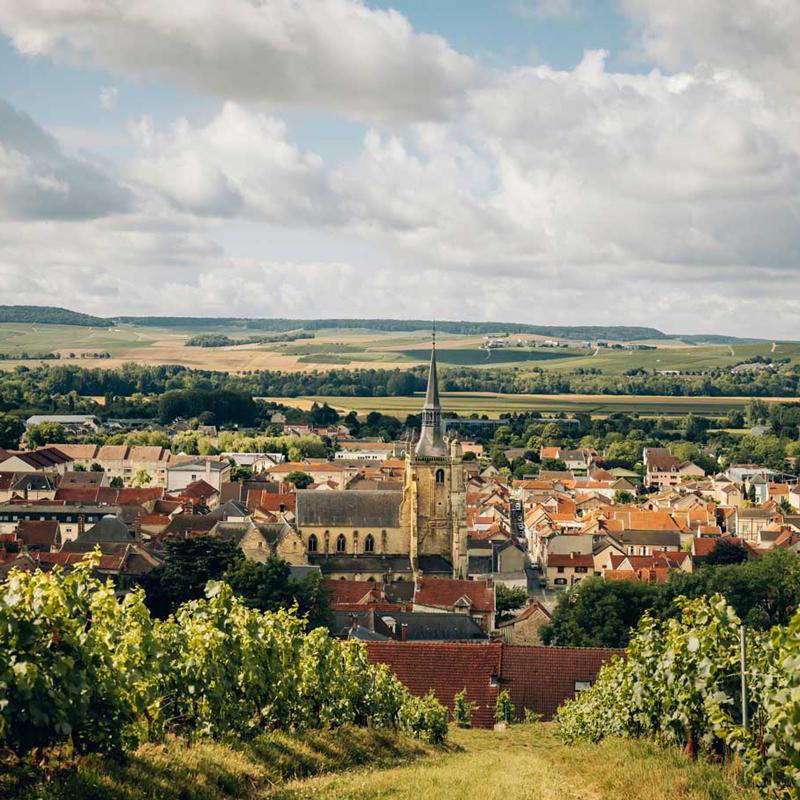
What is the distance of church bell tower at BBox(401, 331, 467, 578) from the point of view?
243 ft

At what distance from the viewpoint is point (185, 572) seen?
6169cm

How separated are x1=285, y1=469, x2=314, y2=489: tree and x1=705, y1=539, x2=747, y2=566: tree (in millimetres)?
49310

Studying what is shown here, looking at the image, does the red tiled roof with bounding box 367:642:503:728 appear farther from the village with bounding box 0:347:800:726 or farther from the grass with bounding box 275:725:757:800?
the grass with bounding box 275:725:757:800

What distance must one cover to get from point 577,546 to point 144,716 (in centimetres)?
7046

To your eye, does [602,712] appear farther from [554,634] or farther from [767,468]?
[767,468]

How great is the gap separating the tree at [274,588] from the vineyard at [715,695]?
30.3 metres

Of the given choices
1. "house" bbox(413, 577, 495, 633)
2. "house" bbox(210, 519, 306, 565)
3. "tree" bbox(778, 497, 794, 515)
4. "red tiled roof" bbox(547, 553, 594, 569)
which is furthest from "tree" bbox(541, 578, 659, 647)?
"tree" bbox(778, 497, 794, 515)

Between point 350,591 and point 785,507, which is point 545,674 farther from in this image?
point 785,507

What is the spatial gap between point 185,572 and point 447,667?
22987 millimetres

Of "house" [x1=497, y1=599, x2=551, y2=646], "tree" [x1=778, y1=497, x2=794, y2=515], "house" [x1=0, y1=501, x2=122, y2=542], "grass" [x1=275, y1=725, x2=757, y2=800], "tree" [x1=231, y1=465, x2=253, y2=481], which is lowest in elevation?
"tree" [x1=778, y1=497, x2=794, y2=515]

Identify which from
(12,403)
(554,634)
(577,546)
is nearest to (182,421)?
(12,403)

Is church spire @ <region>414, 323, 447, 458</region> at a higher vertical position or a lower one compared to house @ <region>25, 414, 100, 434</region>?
higher

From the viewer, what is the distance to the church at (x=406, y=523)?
243 feet

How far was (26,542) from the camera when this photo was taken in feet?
258
